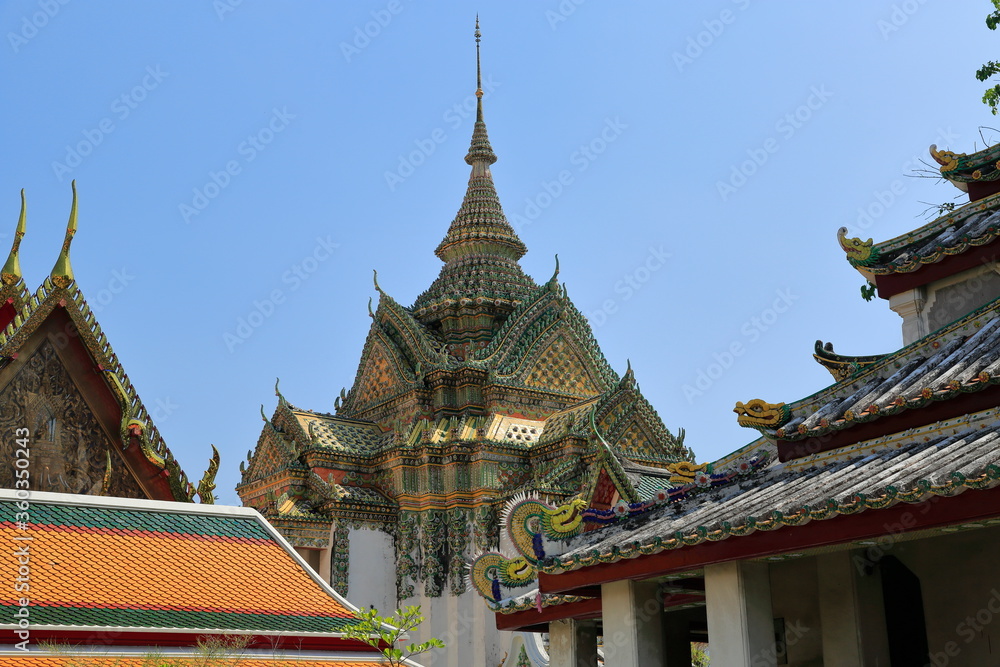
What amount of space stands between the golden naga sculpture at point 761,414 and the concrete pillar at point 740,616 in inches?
68.8

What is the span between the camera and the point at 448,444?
24.5 meters

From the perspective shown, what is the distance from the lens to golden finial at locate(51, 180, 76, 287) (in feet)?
44.7

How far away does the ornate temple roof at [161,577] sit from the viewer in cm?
1041

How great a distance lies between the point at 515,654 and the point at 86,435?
791 cm

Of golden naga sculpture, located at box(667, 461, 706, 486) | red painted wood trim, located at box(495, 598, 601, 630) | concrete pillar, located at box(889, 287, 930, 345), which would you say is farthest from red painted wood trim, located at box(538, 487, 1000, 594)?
concrete pillar, located at box(889, 287, 930, 345)

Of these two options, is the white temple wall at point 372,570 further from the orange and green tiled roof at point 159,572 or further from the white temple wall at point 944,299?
the white temple wall at point 944,299

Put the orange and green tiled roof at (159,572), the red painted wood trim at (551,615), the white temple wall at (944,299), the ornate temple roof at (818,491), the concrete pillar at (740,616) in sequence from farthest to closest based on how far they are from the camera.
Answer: the white temple wall at (944,299) < the orange and green tiled roof at (159,572) < the red painted wood trim at (551,615) < the concrete pillar at (740,616) < the ornate temple roof at (818,491)

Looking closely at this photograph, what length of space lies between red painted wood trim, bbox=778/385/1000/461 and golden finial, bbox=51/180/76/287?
8.61m

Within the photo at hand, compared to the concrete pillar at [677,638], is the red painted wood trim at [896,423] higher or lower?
higher

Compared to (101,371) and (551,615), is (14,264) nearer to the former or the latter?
(101,371)

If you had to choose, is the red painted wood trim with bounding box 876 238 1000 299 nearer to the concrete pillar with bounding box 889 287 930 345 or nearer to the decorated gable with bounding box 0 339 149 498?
the concrete pillar with bounding box 889 287 930 345

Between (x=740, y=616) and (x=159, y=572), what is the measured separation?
600 centimetres

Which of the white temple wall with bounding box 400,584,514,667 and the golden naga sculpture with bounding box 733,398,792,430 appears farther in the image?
the white temple wall with bounding box 400,584,514,667

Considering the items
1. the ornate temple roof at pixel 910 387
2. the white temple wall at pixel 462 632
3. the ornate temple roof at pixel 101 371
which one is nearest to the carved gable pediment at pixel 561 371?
the white temple wall at pixel 462 632
